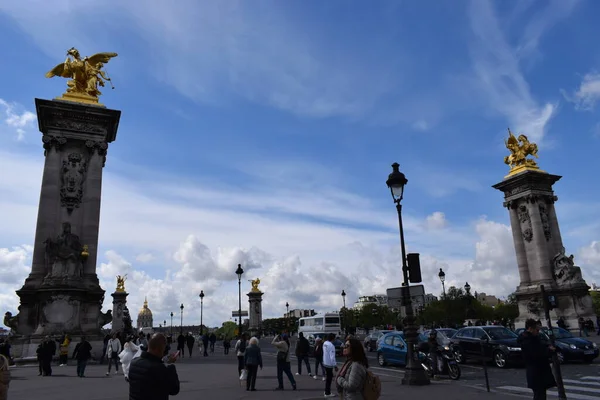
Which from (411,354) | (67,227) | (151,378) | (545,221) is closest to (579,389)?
(411,354)

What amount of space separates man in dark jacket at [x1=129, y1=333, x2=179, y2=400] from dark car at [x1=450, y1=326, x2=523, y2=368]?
15.7 meters

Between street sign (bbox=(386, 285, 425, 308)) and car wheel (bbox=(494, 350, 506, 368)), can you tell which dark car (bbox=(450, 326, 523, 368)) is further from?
street sign (bbox=(386, 285, 425, 308))

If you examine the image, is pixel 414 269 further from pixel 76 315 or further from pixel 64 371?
pixel 76 315

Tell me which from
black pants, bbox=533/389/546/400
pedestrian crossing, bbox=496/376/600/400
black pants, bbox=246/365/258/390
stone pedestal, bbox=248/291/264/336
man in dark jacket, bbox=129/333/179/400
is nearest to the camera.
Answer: man in dark jacket, bbox=129/333/179/400

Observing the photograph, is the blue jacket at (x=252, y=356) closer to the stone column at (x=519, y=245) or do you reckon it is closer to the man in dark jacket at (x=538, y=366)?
the man in dark jacket at (x=538, y=366)

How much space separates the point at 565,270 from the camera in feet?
143

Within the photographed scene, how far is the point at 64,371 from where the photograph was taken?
21625 millimetres

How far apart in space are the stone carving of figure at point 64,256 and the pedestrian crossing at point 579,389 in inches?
916

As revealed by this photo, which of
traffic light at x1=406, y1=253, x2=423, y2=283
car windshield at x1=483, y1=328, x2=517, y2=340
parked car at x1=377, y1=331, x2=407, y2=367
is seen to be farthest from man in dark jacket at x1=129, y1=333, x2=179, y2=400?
car windshield at x1=483, y1=328, x2=517, y2=340

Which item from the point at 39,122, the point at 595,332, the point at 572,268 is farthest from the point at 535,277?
the point at 39,122

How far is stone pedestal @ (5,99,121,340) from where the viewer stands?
26.3 metres

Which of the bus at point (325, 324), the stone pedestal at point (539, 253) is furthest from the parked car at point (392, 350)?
the stone pedestal at point (539, 253)

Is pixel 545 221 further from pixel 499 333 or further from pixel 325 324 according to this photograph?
pixel 499 333

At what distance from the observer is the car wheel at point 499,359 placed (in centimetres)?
1931
